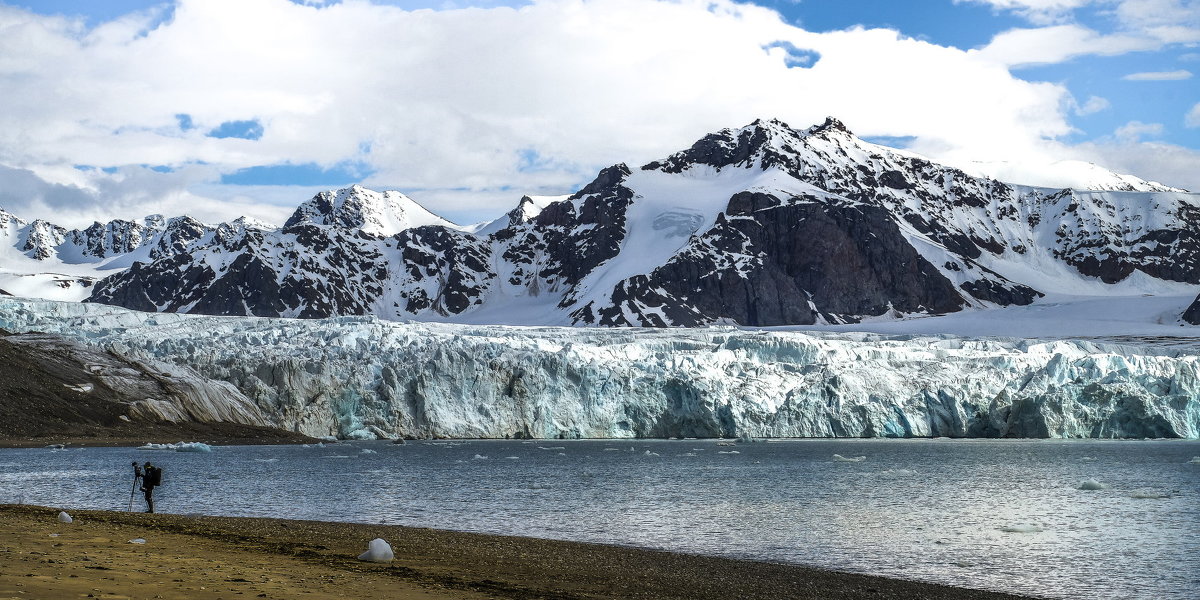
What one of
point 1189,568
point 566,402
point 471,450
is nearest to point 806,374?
point 566,402

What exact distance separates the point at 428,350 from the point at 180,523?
63.8m

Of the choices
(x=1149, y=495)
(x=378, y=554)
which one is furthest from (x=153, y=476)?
(x=1149, y=495)

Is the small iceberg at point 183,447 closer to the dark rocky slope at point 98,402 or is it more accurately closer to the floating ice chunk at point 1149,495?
the dark rocky slope at point 98,402

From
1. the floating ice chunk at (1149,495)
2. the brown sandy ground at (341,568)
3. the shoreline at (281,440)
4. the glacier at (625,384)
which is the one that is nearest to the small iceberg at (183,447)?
the shoreline at (281,440)

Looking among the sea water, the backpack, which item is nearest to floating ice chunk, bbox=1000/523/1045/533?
the sea water

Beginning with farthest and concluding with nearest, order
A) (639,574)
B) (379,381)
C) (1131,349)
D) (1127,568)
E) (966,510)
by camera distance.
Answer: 1. (1131,349)
2. (379,381)
3. (966,510)
4. (1127,568)
5. (639,574)

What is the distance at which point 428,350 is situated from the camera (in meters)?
92.4

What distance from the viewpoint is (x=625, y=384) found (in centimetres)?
9594

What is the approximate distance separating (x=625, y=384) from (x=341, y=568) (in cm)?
7538

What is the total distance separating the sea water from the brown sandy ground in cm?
354

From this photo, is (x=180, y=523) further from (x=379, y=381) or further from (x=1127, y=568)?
(x=379, y=381)

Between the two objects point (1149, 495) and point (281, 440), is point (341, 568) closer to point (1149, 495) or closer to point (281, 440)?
point (1149, 495)

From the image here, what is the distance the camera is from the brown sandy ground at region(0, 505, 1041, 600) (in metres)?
16.8

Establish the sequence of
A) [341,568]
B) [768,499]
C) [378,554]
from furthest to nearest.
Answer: [768,499], [378,554], [341,568]
